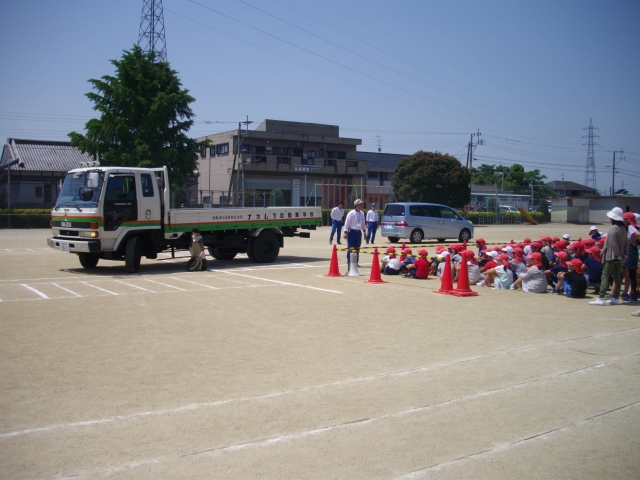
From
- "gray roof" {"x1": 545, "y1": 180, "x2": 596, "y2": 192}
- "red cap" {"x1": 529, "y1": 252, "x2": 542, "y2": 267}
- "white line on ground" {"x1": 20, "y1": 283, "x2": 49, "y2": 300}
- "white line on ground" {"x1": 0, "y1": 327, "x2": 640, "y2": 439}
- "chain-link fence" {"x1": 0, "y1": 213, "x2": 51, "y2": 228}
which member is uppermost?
"gray roof" {"x1": 545, "y1": 180, "x2": 596, "y2": 192}

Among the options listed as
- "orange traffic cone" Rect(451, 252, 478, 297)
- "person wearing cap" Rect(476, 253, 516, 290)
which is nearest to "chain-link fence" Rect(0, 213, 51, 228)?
"person wearing cap" Rect(476, 253, 516, 290)

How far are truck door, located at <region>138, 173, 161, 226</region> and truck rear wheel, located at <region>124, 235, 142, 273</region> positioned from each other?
21.4 inches

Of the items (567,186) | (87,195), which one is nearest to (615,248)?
(87,195)

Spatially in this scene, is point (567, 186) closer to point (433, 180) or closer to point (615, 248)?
point (433, 180)

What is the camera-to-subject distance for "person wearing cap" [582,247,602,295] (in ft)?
41.5

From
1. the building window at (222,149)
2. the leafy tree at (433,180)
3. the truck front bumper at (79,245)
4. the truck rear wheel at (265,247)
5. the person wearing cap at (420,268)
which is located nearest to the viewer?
the truck front bumper at (79,245)

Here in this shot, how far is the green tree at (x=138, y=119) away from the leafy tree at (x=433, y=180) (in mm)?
21431

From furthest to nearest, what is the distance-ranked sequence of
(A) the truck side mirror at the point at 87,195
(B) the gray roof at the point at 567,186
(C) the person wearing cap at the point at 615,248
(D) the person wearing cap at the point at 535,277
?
(B) the gray roof at the point at 567,186 < (A) the truck side mirror at the point at 87,195 < (D) the person wearing cap at the point at 535,277 < (C) the person wearing cap at the point at 615,248

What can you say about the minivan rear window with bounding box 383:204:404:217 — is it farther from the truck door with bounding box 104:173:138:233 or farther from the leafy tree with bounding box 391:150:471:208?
the leafy tree with bounding box 391:150:471:208

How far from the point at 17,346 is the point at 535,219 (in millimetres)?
61453

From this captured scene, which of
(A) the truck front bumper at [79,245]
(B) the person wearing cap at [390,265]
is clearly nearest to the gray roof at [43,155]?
(A) the truck front bumper at [79,245]

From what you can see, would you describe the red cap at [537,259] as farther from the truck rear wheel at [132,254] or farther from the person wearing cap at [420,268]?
the truck rear wheel at [132,254]

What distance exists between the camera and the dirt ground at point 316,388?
14.7 ft

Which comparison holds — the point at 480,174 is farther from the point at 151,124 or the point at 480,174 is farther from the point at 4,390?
the point at 4,390
